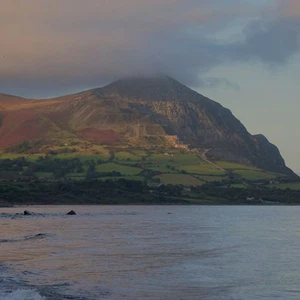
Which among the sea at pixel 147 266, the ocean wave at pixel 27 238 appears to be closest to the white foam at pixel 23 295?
the sea at pixel 147 266

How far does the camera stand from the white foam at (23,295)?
30.8 m

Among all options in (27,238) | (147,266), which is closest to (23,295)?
(147,266)

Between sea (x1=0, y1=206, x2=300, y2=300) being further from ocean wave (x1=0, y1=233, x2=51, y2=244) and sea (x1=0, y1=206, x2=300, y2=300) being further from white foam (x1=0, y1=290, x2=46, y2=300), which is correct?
ocean wave (x1=0, y1=233, x2=51, y2=244)

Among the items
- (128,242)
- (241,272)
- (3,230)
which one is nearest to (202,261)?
(241,272)

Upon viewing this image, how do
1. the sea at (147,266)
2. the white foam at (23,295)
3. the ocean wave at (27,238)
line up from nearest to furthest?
1. the white foam at (23,295)
2. the sea at (147,266)
3. the ocean wave at (27,238)

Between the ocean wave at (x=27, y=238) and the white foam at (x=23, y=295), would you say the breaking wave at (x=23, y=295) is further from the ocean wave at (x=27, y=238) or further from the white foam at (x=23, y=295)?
the ocean wave at (x=27, y=238)

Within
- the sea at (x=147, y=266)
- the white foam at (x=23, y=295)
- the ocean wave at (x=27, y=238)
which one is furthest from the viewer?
the ocean wave at (x=27, y=238)

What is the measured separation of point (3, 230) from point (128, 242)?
2298 centimetres

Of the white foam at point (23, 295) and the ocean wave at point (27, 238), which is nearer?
the white foam at point (23, 295)

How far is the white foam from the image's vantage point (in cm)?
3078

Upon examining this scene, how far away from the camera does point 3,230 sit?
270ft

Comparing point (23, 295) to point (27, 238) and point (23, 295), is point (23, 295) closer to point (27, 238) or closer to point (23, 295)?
point (23, 295)

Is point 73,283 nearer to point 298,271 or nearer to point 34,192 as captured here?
point 298,271

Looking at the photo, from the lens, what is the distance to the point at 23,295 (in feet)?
103
